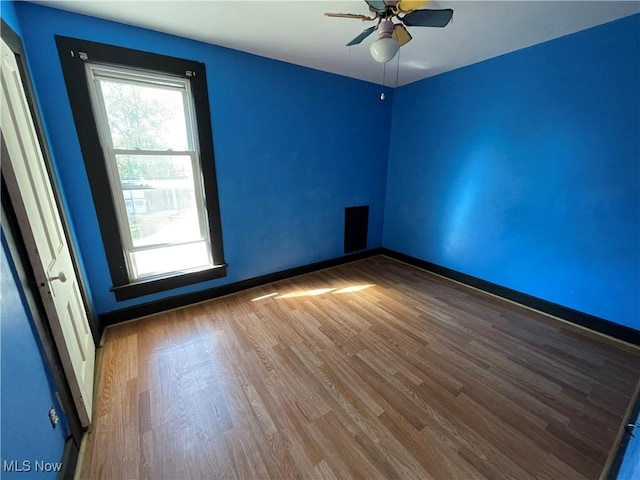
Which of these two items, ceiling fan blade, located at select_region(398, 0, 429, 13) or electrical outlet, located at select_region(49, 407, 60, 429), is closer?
electrical outlet, located at select_region(49, 407, 60, 429)

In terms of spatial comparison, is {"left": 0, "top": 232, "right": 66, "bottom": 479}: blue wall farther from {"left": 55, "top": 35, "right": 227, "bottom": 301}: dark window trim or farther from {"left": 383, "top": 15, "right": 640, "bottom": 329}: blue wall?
{"left": 383, "top": 15, "right": 640, "bottom": 329}: blue wall

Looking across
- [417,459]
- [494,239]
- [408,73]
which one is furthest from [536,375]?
[408,73]

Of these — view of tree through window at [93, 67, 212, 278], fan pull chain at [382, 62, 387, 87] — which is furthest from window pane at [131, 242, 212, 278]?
fan pull chain at [382, 62, 387, 87]

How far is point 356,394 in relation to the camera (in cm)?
165

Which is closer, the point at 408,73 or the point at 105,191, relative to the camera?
the point at 105,191

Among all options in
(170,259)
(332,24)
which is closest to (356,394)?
(170,259)

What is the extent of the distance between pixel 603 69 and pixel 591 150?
0.62 m

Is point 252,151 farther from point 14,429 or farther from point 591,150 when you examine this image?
point 591,150

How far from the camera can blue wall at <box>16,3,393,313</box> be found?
1.85 m

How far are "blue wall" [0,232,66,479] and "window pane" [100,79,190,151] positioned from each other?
1.48 metres

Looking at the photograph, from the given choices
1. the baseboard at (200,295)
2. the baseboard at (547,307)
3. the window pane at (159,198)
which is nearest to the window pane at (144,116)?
the window pane at (159,198)

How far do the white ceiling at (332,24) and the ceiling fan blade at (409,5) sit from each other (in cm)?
28

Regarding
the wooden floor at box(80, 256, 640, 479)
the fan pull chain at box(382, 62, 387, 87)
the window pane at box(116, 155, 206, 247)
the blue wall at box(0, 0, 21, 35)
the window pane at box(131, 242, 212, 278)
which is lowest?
the wooden floor at box(80, 256, 640, 479)

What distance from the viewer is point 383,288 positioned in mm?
3125
